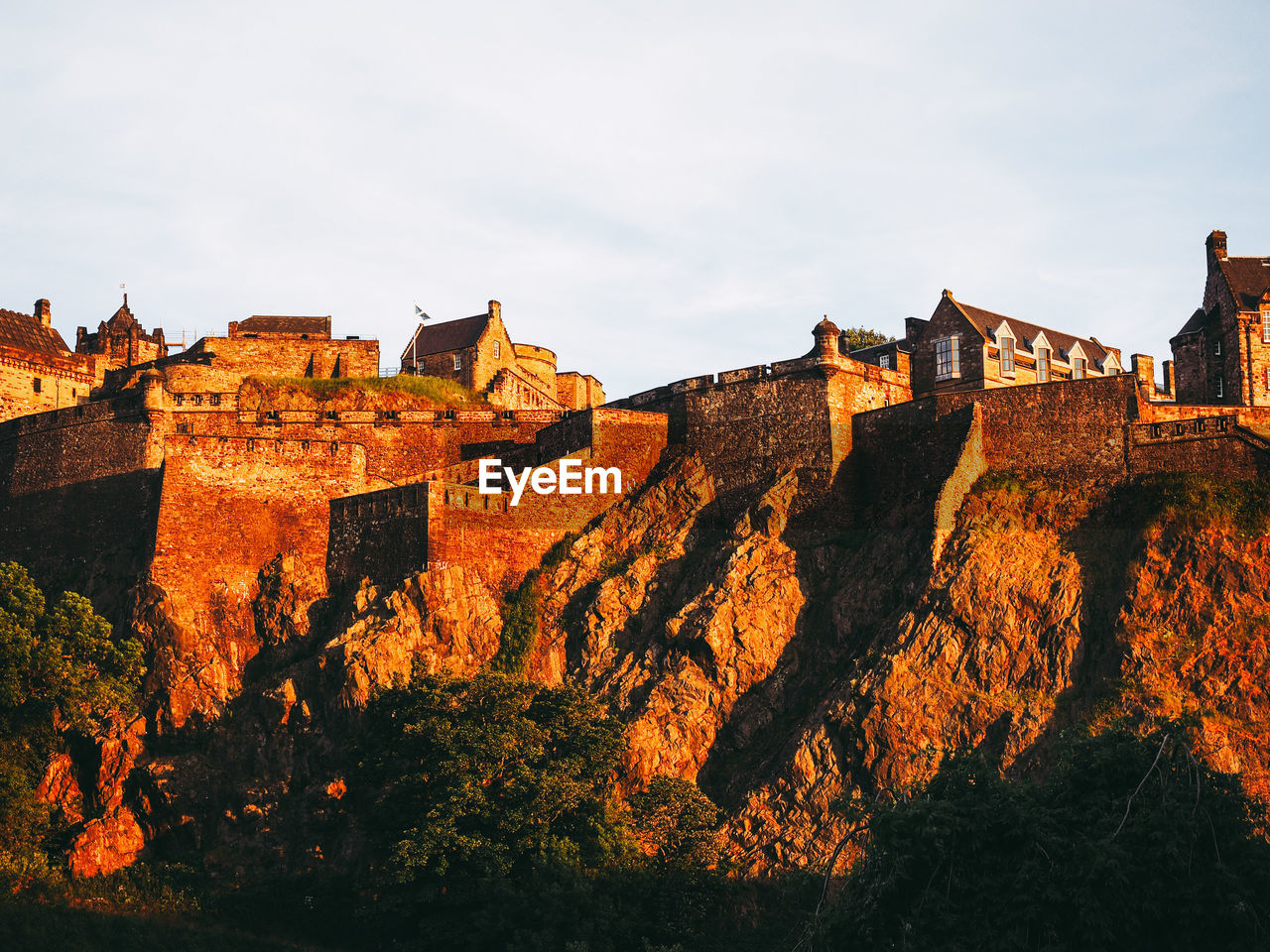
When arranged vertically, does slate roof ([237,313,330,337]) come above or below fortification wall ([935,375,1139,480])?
above

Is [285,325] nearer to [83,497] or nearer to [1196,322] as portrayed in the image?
[83,497]

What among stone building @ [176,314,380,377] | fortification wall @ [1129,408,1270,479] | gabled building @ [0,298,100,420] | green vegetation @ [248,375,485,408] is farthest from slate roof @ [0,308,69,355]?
fortification wall @ [1129,408,1270,479]

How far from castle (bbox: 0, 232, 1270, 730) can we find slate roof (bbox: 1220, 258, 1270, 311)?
13 centimetres

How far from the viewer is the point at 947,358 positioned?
209ft

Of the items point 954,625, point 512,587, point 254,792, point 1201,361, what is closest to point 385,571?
point 512,587

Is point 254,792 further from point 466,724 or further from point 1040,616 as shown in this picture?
point 1040,616

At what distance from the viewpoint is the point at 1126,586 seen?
4988cm

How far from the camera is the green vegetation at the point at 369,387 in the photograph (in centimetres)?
7188

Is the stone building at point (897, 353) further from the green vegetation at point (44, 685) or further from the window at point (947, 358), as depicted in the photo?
the green vegetation at point (44, 685)

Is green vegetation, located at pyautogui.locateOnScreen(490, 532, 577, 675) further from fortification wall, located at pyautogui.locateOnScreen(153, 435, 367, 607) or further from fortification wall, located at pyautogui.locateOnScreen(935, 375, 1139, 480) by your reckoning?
fortification wall, located at pyautogui.locateOnScreen(935, 375, 1139, 480)

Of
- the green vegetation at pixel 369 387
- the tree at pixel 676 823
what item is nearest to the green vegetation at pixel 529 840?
the tree at pixel 676 823

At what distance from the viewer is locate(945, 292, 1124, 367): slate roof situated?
2518 inches

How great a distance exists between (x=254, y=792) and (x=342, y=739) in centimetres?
330

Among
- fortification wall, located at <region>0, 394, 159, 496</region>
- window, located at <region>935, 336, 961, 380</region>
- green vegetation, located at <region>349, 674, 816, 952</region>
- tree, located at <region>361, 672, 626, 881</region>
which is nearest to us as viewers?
green vegetation, located at <region>349, 674, 816, 952</region>
